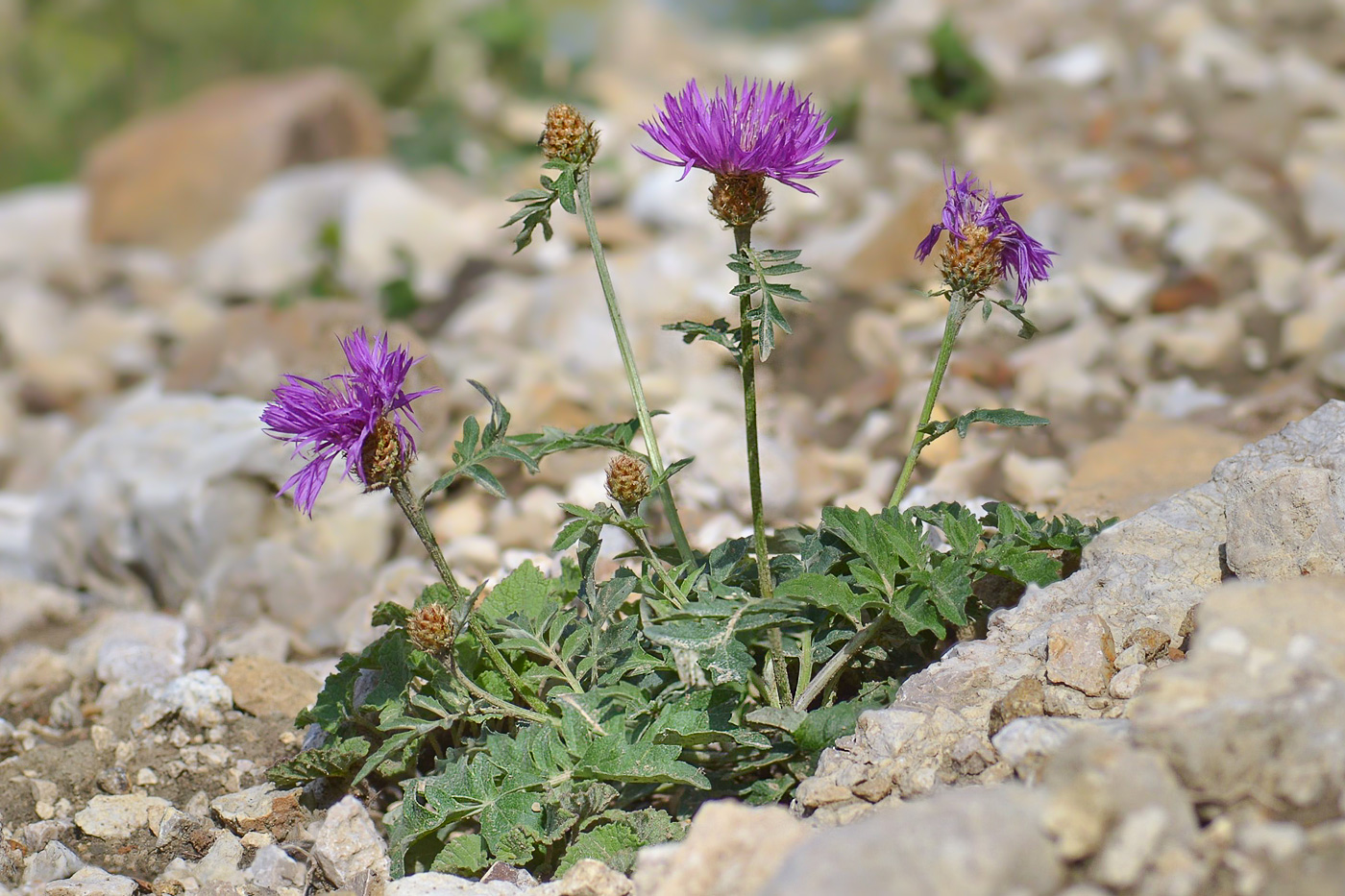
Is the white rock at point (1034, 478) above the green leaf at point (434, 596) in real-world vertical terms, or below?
above

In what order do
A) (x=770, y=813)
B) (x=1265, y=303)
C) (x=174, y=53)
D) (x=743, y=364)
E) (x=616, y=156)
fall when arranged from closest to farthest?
(x=770, y=813)
(x=743, y=364)
(x=1265, y=303)
(x=616, y=156)
(x=174, y=53)

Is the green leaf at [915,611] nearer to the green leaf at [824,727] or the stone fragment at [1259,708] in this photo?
the green leaf at [824,727]

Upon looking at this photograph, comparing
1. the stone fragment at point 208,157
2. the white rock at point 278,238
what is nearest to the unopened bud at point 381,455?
the white rock at point 278,238

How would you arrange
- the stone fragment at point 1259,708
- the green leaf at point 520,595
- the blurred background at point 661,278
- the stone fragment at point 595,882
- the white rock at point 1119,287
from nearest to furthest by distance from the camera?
the stone fragment at point 1259,708, the stone fragment at point 595,882, the green leaf at point 520,595, the blurred background at point 661,278, the white rock at point 1119,287

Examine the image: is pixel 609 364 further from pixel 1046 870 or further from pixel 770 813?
pixel 1046 870

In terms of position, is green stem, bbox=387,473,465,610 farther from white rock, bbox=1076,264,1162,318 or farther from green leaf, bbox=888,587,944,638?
white rock, bbox=1076,264,1162,318

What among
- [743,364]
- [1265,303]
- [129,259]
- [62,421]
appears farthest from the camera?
[129,259]

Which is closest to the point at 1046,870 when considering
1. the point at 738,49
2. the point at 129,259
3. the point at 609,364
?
the point at 609,364
